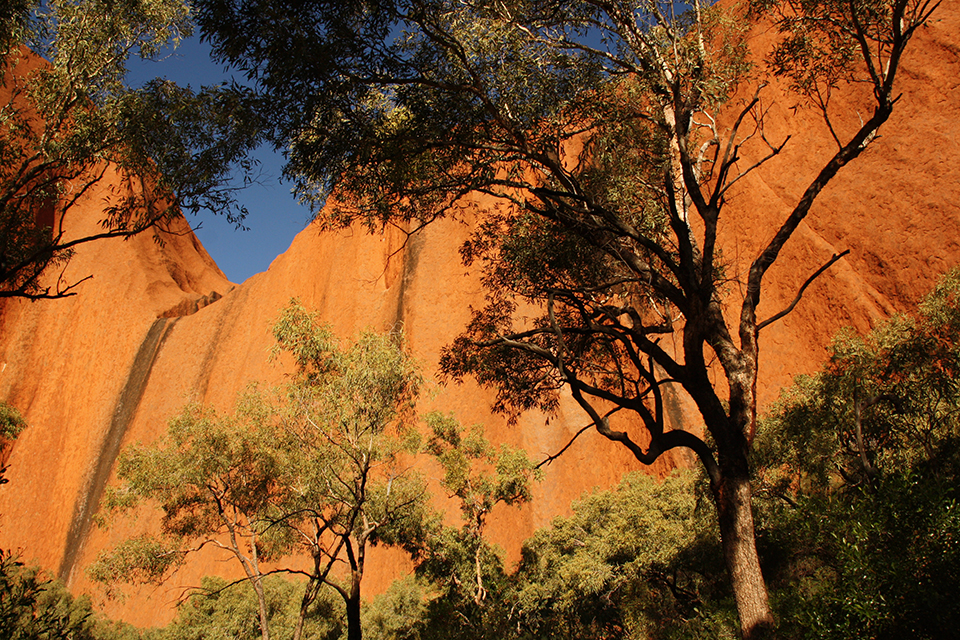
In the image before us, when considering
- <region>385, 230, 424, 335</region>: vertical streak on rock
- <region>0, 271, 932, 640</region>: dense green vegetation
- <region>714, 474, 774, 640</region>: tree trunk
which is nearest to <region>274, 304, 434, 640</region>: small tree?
<region>0, 271, 932, 640</region>: dense green vegetation

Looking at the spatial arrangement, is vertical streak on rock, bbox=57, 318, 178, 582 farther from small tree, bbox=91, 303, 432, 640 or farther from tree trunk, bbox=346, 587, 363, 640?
tree trunk, bbox=346, 587, 363, 640

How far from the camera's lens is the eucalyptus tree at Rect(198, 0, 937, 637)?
6113 mm

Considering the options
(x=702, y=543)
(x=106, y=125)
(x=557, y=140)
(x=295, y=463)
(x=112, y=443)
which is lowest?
(x=702, y=543)

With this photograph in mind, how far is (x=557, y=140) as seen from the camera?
23.9 ft

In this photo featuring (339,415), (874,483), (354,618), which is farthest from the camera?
(339,415)

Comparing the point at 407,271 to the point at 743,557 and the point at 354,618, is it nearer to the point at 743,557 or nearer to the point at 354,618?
the point at 354,618

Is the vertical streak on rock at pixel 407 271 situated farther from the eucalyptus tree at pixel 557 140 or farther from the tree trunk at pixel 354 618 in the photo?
the eucalyptus tree at pixel 557 140

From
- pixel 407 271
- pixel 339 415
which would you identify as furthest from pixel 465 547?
pixel 407 271

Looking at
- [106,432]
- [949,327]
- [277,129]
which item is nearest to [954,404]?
[949,327]

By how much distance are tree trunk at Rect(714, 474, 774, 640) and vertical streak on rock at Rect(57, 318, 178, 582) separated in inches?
1275

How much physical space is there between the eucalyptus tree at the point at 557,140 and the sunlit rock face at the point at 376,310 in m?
7.56

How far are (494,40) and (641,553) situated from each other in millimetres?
10702

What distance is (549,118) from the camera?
25.9 ft

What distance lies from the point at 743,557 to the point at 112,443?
34.2m
